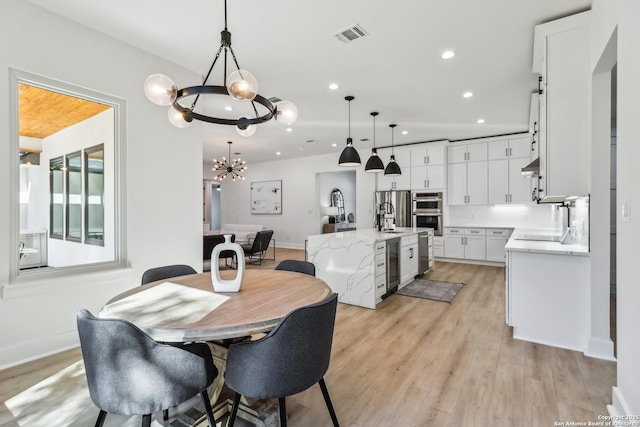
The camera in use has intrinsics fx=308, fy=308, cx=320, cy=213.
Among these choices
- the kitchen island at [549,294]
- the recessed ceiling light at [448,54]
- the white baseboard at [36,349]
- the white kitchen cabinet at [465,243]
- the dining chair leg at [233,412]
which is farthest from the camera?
the white kitchen cabinet at [465,243]

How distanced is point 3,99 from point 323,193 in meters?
7.62

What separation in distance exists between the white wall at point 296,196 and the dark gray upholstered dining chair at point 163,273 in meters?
5.98

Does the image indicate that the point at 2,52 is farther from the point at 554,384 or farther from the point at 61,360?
the point at 554,384

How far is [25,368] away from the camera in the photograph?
233cm

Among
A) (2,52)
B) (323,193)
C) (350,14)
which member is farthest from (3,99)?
(323,193)

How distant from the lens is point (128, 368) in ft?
4.14

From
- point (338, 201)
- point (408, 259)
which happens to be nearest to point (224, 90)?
point (408, 259)

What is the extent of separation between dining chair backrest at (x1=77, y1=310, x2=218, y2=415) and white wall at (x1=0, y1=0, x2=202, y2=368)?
177 centimetres

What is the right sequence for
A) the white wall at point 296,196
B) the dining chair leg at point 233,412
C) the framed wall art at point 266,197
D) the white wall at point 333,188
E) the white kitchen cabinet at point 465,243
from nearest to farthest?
the dining chair leg at point 233,412 → the white kitchen cabinet at point 465,243 → the white wall at point 296,196 → the white wall at point 333,188 → the framed wall art at point 266,197

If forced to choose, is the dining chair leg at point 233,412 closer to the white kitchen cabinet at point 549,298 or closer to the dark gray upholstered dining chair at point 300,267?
the dark gray upholstered dining chair at point 300,267

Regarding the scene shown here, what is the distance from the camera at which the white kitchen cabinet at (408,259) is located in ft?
15.0

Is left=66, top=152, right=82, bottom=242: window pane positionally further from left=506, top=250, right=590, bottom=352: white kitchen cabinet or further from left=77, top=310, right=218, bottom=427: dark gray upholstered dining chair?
left=506, top=250, right=590, bottom=352: white kitchen cabinet

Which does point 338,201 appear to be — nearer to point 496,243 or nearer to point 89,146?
point 496,243

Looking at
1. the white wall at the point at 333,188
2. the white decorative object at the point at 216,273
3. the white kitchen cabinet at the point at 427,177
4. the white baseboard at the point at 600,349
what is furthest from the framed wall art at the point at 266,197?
the white baseboard at the point at 600,349
